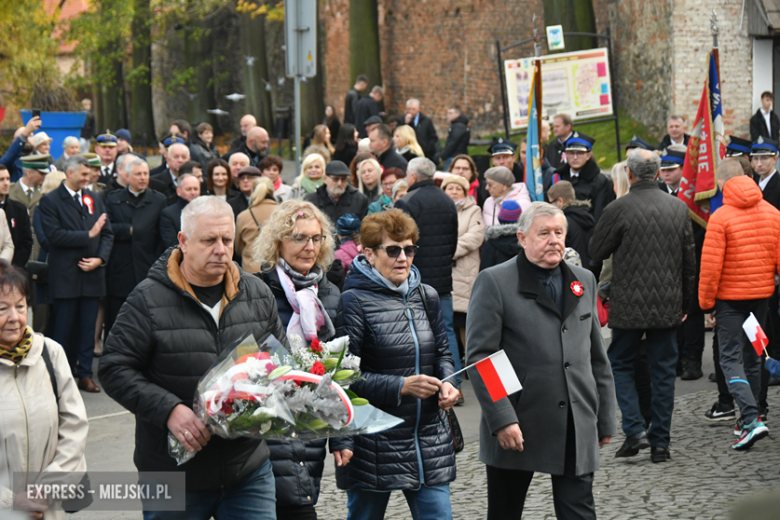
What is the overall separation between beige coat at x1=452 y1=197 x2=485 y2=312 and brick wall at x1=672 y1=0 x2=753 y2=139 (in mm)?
10074

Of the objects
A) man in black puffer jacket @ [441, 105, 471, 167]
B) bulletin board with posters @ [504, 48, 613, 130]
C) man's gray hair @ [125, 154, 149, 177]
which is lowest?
man's gray hair @ [125, 154, 149, 177]

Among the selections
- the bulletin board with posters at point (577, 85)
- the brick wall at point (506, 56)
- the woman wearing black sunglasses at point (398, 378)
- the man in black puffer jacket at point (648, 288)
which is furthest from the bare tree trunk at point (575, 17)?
the woman wearing black sunglasses at point (398, 378)

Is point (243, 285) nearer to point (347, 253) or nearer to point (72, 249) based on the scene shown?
point (347, 253)

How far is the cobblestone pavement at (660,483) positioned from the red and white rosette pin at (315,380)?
236cm

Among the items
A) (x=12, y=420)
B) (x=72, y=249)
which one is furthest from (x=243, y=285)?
(x=72, y=249)

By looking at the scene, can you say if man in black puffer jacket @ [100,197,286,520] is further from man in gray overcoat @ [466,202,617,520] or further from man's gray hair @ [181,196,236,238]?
man in gray overcoat @ [466,202,617,520]

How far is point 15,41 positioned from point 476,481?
24819 mm

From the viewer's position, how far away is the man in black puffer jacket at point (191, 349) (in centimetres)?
407

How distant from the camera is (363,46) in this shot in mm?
26641

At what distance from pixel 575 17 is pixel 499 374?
16.8m

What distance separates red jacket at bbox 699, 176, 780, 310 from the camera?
7621 millimetres

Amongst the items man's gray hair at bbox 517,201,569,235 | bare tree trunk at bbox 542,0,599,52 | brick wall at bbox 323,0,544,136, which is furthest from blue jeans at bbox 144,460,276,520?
brick wall at bbox 323,0,544,136

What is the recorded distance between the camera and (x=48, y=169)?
11.2m

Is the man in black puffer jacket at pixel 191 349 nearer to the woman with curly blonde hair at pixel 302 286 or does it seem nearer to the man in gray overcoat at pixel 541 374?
the woman with curly blonde hair at pixel 302 286
